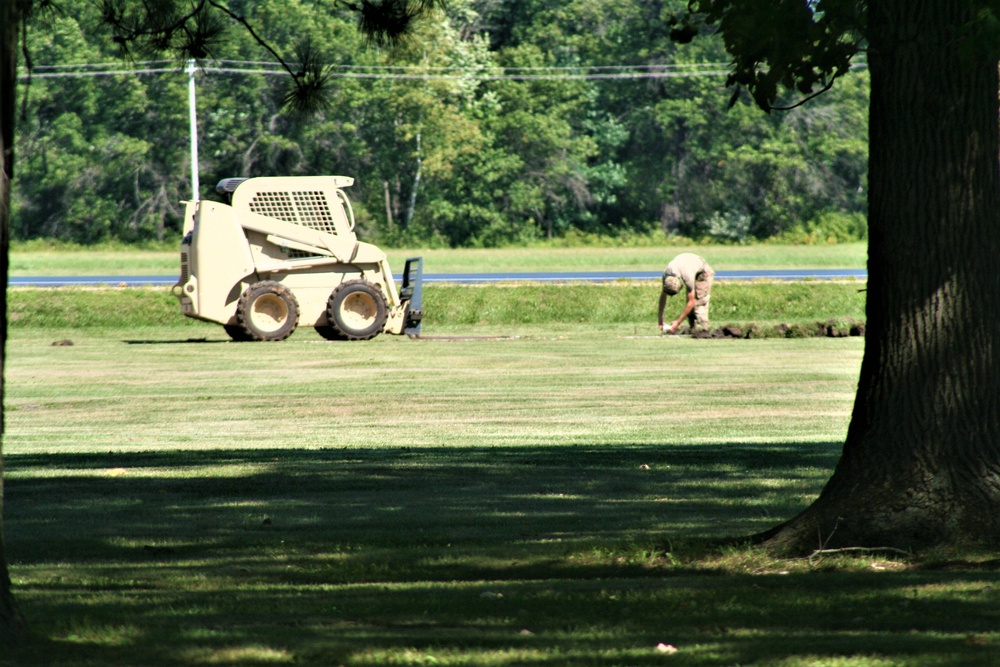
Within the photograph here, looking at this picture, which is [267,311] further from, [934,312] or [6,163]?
[6,163]

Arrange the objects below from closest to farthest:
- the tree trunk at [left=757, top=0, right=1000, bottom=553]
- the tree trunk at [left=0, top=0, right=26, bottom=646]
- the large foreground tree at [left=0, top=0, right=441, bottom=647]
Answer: the tree trunk at [left=0, top=0, right=26, bottom=646] < the tree trunk at [left=757, top=0, right=1000, bottom=553] < the large foreground tree at [left=0, top=0, right=441, bottom=647]

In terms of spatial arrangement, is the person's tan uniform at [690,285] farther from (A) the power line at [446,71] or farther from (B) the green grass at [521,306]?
(A) the power line at [446,71]

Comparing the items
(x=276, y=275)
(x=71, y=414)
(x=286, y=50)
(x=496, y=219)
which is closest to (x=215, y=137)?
(x=286, y=50)

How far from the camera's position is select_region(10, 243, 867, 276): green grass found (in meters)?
44.3

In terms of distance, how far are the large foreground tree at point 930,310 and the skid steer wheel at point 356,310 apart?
18.3 meters

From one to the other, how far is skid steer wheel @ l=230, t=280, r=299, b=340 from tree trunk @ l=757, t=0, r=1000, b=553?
18.2 m

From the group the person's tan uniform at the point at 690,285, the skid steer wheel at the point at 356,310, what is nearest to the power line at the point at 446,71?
the skid steer wheel at the point at 356,310

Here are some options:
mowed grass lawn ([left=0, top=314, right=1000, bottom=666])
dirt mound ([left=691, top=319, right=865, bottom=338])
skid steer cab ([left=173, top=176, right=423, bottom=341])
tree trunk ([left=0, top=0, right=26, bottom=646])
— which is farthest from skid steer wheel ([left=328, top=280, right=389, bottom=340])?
tree trunk ([left=0, top=0, right=26, bottom=646])

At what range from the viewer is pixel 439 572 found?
675cm

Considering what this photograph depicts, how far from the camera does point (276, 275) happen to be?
2470 cm

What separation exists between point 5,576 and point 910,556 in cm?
389

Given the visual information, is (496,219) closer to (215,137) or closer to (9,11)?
(215,137)

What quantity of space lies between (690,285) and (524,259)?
22601mm

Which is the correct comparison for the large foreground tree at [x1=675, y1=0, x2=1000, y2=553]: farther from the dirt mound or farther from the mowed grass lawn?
the dirt mound
